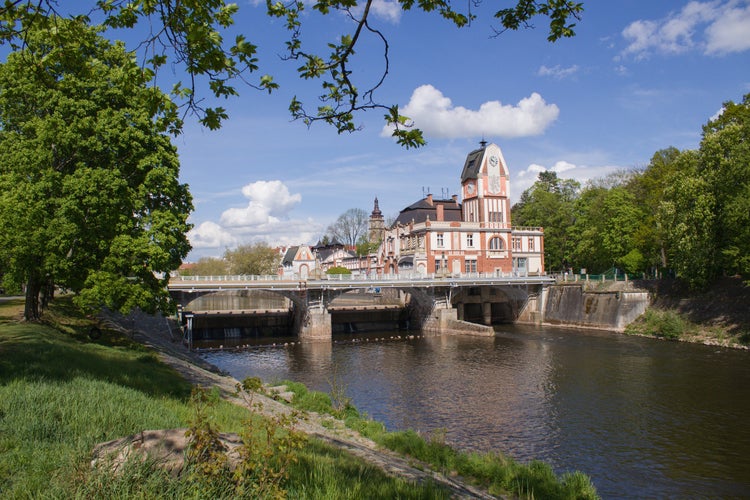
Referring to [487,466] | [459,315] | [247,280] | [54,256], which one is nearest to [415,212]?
[459,315]

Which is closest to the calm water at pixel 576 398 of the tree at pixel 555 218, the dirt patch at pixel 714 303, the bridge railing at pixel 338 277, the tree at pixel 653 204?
the dirt patch at pixel 714 303

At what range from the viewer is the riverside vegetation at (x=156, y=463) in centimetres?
562

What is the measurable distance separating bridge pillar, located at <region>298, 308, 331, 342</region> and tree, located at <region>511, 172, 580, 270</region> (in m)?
38.0

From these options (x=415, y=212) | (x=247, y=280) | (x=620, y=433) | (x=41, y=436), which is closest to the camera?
(x=41, y=436)

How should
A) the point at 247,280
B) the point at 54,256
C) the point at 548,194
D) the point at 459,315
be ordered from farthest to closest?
the point at 548,194
the point at 459,315
the point at 247,280
the point at 54,256

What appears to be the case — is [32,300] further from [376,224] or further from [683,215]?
[376,224]

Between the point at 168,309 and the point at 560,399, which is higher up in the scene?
the point at 168,309

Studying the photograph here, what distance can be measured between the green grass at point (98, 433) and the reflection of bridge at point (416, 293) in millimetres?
29017

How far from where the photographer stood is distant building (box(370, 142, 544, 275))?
62.7 meters

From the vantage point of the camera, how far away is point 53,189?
22.2m

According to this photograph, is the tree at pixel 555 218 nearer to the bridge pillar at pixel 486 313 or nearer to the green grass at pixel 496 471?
the bridge pillar at pixel 486 313

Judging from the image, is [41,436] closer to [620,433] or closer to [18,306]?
[620,433]

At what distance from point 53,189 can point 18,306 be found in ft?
48.4

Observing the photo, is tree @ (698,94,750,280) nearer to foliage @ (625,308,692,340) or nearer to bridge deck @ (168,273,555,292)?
foliage @ (625,308,692,340)
